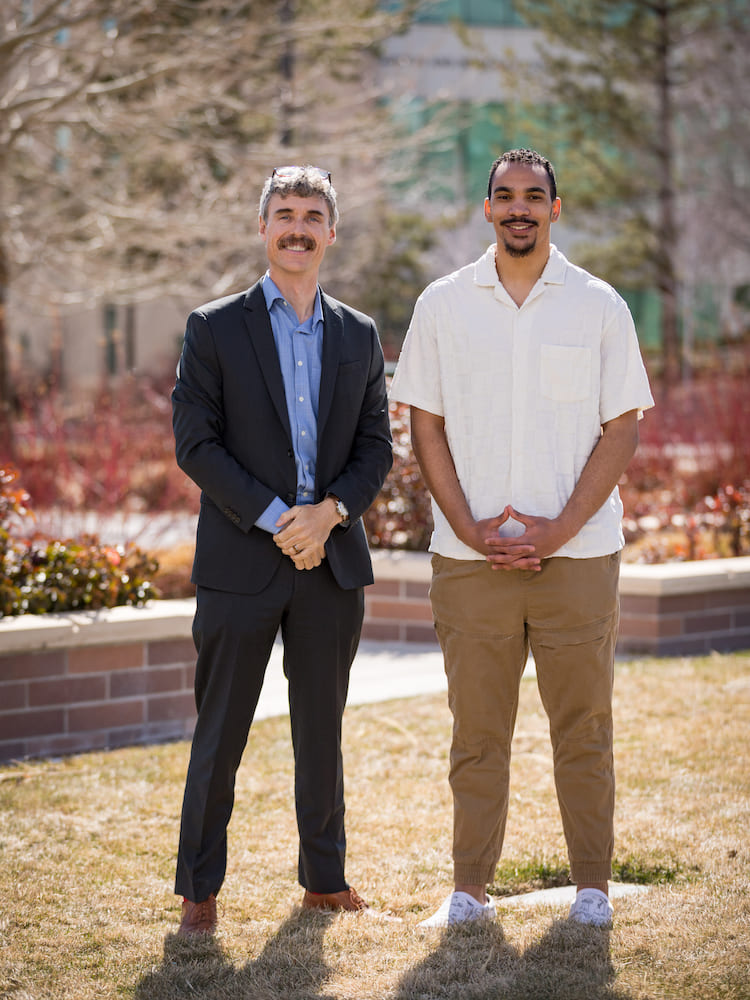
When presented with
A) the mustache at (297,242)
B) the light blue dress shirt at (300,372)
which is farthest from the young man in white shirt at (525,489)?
the mustache at (297,242)

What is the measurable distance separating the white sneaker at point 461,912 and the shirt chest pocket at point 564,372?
143cm

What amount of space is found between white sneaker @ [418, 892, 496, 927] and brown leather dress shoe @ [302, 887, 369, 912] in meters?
0.23

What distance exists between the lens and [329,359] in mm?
3406

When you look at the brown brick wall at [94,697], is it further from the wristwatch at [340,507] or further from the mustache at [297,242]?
the mustache at [297,242]

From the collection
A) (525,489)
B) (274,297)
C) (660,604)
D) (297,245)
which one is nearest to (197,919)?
(525,489)

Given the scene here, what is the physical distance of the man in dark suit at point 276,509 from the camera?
3.31 m

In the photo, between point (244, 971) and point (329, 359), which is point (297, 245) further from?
point (244, 971)

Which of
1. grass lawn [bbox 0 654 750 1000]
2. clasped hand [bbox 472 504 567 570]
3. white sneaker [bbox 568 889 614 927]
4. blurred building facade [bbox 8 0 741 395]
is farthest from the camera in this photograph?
blurred building facade [bbox 8 0 741 395]

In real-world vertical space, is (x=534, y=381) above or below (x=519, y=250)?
below

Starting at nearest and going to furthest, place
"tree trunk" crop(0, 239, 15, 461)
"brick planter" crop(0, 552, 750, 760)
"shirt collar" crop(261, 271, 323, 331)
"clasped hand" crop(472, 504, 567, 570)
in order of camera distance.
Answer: "clasped hand" crop(472, 504, 567, 570) < "shirt collar" crop(261, 271, 323, 331) < "brick planter" crop(0, 552, 750, 760) < "tree trunk" crop(0, 239, 15, 461)

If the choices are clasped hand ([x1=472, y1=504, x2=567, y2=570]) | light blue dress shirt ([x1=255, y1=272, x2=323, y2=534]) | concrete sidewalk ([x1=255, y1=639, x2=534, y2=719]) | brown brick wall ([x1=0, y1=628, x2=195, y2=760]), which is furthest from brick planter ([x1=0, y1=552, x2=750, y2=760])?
clasped hand ([x1=472, y1=504, x2=567, y2=570])

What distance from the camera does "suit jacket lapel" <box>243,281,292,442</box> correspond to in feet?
10.9

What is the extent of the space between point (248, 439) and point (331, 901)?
4.52 feet

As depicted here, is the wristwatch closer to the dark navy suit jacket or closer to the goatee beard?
the dark navy suit jacket
